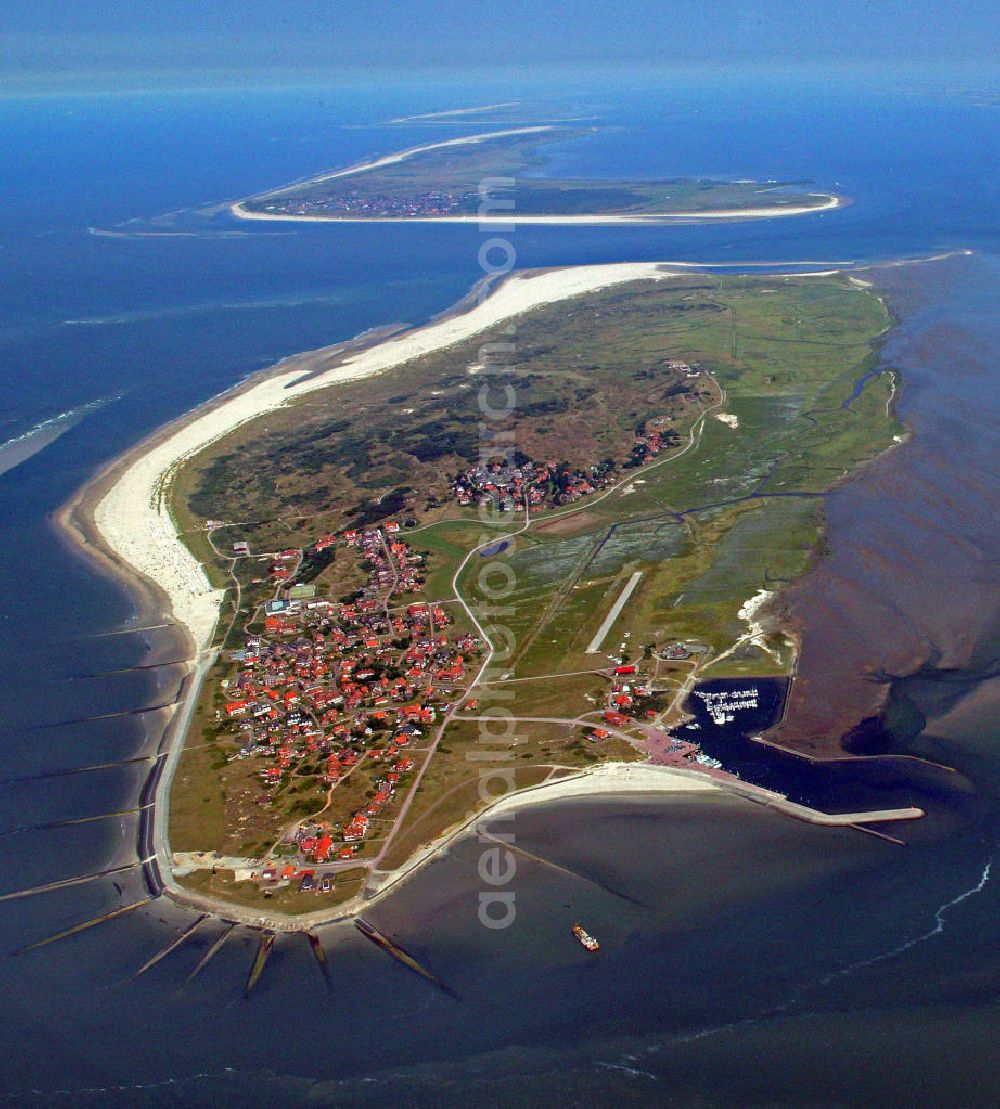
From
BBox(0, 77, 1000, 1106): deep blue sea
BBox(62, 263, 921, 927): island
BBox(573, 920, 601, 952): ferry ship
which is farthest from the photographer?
BBox(62, 263, 921, 927): island

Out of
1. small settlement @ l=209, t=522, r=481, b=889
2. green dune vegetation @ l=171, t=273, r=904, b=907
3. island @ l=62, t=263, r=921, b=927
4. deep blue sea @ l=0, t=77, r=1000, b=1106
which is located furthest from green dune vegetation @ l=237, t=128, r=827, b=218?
small settlement @ l=209, t=522, r=481, b=889

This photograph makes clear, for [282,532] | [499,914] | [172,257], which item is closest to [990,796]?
[499,914]

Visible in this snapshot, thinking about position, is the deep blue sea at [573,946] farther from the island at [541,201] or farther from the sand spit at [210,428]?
the island at [541,201]

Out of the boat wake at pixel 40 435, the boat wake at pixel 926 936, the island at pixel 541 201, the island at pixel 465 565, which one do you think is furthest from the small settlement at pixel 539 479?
the island at pixel 541 201

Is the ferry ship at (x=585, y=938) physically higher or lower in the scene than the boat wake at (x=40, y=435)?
lower

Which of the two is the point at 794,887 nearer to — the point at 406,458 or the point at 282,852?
the point at 282,852

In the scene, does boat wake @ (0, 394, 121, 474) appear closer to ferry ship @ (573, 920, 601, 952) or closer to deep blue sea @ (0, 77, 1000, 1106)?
deep blue sea @ (0, 77, 1000, 1106)

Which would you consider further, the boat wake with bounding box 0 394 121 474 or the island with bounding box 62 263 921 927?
the boat wake with bounding box 0 394 121 474
